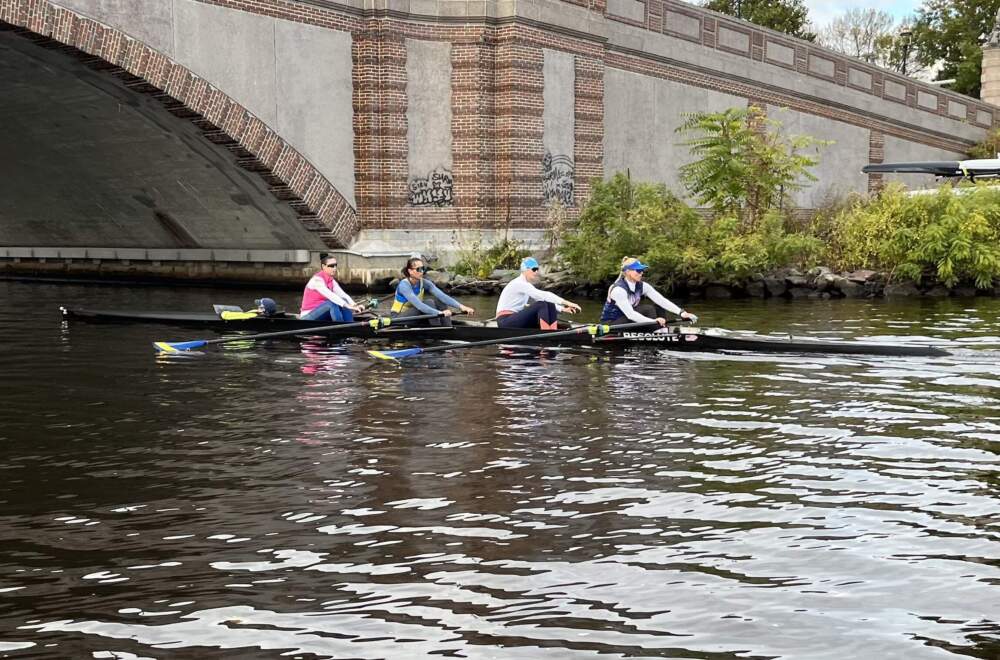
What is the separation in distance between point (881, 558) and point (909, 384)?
6157mm

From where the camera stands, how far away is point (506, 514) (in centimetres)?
681

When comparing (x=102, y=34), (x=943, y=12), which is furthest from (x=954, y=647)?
(x=943, y=12)

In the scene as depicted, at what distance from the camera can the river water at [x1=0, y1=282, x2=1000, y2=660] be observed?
4984 mm

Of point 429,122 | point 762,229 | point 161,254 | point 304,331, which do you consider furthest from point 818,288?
point 161,254

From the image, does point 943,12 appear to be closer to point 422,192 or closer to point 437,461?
point 422,192

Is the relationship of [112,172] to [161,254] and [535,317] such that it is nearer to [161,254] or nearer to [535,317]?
[161,254]

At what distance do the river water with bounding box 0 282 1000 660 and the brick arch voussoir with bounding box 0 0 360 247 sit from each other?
28.5 ft

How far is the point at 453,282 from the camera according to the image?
25.6 meters

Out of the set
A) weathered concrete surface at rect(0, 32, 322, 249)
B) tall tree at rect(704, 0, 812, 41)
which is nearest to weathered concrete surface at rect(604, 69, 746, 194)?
weathered concrete surface at rect(0, 32, 322, 249)

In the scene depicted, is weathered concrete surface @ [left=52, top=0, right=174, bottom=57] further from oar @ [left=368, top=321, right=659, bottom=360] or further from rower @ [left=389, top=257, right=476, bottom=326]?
oar @ [left=368, top=321, right=659, bottom=360]

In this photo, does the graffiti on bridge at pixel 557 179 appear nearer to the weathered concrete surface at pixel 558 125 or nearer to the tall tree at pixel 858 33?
the weathered concrete surface at pixel 558 125

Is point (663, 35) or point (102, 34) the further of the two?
point (663, 35)

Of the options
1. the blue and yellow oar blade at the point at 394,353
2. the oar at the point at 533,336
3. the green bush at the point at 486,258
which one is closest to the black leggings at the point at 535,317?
the oar at the point at 533,336

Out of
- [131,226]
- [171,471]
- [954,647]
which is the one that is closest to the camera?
[954,647]
